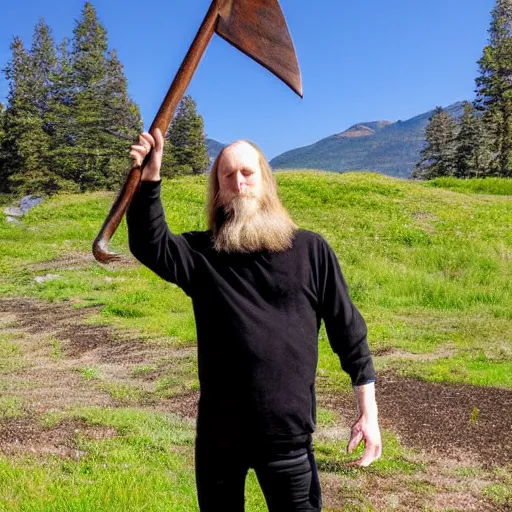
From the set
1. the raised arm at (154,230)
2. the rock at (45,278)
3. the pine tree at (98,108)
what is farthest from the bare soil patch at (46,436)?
the pine tree at (98,108)

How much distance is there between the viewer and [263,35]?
7.60ft

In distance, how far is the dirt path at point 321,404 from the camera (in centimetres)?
491

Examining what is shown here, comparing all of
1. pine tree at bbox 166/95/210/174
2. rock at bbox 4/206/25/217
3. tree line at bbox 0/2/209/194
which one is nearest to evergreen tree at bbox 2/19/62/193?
tree line at bbox 0/2/209/194

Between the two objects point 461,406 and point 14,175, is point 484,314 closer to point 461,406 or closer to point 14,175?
point 461,406

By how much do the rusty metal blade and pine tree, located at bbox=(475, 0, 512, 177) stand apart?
48.1m

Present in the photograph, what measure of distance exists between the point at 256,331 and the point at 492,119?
50403mm

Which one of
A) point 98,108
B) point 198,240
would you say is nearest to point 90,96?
point 98,108

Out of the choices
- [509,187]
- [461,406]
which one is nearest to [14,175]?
[509,187]

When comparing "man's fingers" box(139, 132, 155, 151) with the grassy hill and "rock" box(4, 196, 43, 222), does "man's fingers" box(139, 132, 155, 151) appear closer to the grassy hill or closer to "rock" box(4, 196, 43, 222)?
the grassy hill

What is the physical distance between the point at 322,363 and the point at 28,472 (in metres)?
5.11

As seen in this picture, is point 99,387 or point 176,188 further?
point 176,188

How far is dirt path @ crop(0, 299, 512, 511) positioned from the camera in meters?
4.91

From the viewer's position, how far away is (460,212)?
23.5m

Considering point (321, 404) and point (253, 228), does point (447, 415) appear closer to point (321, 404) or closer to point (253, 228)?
point (321, 404)
